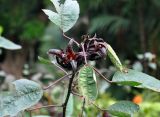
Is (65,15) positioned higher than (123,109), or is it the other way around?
(65,15)

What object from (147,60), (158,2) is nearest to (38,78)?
(147,60)

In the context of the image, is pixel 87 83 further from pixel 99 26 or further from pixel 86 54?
pixel 99 26

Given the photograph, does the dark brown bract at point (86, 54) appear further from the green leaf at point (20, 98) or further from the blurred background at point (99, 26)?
the blurred background at point (99, 26)

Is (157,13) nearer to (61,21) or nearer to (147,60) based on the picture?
(147,60)

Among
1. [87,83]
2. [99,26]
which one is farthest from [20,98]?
[99,26]

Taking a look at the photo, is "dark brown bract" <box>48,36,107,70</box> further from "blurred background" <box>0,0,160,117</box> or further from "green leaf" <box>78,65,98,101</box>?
"blurred background" <box>0,0,160,117</box>

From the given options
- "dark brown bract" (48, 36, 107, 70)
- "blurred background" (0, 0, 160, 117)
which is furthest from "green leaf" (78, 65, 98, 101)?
"blurred background" (0, 0, 160, 117)
